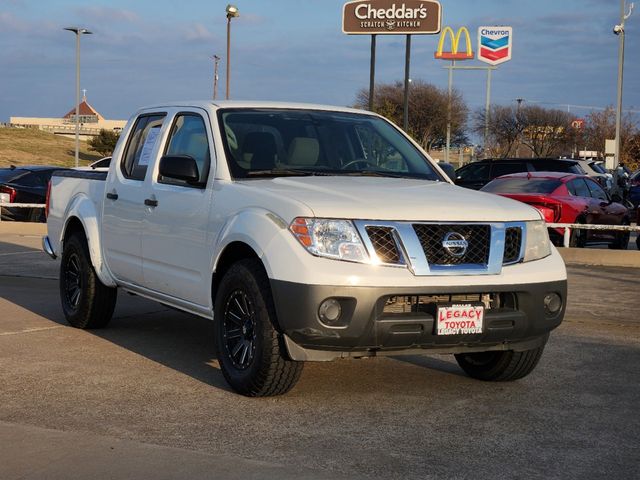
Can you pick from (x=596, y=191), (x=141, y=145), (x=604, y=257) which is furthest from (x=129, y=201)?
(x=596, y=191)

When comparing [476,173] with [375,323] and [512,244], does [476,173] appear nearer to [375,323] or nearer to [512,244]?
[512,244]

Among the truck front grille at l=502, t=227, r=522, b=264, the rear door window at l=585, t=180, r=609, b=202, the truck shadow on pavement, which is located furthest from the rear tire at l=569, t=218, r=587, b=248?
the truck front grille at l=502, t=227, r=522, b=264

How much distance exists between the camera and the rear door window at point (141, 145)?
7.90m

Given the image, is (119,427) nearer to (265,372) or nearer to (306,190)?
(265,372)

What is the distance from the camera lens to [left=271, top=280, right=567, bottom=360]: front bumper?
570 centimetres

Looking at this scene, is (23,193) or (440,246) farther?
(23,193)

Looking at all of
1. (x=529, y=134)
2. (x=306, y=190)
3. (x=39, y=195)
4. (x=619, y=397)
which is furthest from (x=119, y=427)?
(x=529, y=134)

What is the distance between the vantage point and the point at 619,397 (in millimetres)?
6500

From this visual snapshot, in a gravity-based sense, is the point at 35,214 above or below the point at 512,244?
below

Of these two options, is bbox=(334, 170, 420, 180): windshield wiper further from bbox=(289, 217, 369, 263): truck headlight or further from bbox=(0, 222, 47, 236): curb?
bbox=(0, 222, 47, 236): curb

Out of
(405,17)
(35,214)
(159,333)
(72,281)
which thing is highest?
(405,17)

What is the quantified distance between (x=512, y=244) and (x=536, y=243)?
251mm

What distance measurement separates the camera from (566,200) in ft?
57.0

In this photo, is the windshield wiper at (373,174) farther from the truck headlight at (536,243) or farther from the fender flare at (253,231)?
the truck headlight at (536,243)
